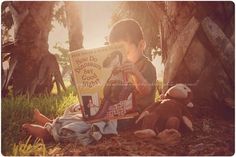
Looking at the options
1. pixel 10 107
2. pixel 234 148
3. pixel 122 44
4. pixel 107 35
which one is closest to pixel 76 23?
pixel 107 35

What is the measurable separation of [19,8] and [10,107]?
0.92 meters

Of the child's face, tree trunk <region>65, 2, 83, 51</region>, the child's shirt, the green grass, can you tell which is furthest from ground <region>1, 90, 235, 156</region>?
the child's face

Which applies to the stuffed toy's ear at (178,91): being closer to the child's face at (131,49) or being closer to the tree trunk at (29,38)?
the child's face at (131,49)

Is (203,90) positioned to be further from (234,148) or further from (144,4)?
(144,4)

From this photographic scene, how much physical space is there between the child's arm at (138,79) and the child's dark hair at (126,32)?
0.21 metres

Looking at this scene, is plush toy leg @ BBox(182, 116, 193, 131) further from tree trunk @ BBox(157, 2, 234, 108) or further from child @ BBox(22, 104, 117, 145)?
child @ BBox(22, 104, 117, 145)

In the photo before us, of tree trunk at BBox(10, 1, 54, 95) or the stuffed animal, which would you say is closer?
the stuffed animal

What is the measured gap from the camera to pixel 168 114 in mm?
2891

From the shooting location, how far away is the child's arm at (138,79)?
9.66 feet

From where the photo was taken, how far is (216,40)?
126 inches

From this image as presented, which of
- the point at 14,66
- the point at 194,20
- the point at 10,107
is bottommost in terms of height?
the point at 10,107

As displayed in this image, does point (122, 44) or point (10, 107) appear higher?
point (122, 44)

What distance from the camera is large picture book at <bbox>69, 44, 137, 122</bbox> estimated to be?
9.74ft

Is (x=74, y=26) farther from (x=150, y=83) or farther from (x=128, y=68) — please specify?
(x=150, y=83)
